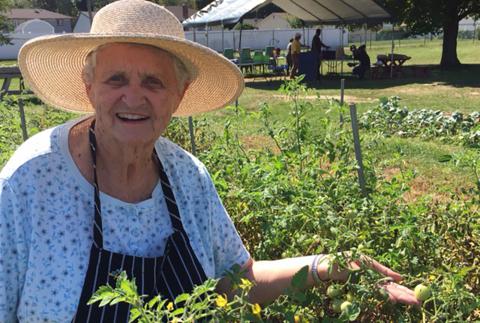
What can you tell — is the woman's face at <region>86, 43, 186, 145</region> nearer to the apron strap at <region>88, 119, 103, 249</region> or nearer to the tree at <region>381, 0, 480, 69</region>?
the apron strap at <region>88, 119, 103, 249</region>

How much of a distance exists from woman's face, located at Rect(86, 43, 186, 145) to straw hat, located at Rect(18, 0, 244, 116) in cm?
5

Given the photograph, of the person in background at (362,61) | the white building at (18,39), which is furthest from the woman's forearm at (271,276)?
the white building at (18,39)

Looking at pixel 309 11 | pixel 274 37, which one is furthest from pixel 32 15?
pixel 309 11

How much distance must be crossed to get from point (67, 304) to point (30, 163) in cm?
39

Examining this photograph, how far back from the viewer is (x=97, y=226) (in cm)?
162

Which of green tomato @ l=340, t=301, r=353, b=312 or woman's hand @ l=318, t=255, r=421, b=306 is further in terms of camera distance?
woman's hand @ l=318, t=255, r=421, b=306

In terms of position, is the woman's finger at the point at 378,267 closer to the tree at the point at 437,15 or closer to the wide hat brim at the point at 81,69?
the wide hat brim at the point at 81,69

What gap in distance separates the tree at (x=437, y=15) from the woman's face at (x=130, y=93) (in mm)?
17735

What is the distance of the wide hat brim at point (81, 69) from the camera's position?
168 cm

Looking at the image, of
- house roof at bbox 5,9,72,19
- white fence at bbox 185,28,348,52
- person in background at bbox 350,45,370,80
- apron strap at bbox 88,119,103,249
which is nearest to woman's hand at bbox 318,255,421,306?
apron strap at bbox 88,119,103,249

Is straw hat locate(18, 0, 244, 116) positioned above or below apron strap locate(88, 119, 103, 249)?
above

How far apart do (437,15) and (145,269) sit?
1838 cm

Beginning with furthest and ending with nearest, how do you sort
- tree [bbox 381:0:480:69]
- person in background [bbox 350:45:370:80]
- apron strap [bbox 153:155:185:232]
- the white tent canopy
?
tree [bbox 381:0:480:69] < person in background [bbox 350:45:370:80] < the white tent canopy < apron strap [bbox 153:155:185:232]

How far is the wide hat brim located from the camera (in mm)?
1677
